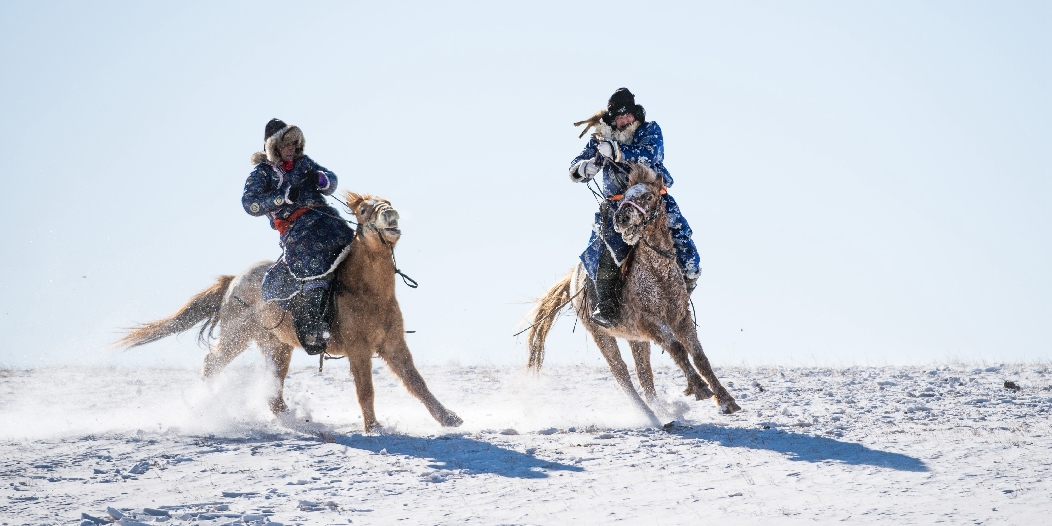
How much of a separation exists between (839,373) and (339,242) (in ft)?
21.7

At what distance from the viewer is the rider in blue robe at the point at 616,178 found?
8.66m

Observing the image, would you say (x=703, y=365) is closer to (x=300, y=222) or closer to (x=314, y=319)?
(x=314, y=319)

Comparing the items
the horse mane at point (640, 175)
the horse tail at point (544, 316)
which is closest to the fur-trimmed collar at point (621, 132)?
the horse mane at point (640, 175)

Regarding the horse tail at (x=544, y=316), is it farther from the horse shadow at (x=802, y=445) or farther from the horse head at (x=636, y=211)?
the horse shadow at (x=802, y=445)

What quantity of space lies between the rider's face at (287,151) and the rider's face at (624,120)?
2969mm

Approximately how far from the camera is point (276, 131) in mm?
9008

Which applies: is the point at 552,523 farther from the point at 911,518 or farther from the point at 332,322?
the point at 332,322

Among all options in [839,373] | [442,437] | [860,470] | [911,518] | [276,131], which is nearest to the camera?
[911,518]

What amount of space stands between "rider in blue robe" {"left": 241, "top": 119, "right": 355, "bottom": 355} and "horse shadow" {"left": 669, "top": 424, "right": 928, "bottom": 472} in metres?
3.19

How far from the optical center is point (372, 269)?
8336 mm

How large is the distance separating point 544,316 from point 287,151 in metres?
3.13

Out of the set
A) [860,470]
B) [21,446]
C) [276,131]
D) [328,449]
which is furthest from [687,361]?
[21,446]

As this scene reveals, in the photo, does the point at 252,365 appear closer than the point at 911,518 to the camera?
No

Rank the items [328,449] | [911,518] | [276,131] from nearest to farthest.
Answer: [911,518] → [328,449] → [276,131]
